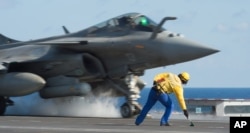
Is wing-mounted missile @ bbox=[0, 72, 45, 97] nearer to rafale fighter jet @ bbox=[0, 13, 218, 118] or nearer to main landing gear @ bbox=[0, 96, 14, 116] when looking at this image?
rafale fighter jet @ bbox=[0, 13, 218, 118]

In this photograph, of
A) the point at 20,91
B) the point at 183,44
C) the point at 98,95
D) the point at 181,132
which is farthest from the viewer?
the point at 98,95

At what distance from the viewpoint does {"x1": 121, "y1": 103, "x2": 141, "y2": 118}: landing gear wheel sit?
2481cm

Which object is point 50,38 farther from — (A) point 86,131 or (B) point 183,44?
(A) point 86,131

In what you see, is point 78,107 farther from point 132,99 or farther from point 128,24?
point 128,24

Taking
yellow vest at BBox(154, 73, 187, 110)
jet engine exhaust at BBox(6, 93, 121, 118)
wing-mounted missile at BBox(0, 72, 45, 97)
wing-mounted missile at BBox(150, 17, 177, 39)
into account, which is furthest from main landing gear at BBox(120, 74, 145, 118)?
yellow vest at BBox(154, 73, 187, 110)

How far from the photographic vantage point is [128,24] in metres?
24.9

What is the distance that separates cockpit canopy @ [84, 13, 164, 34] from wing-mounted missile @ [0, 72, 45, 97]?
2.92 meters

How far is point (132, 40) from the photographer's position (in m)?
24.5

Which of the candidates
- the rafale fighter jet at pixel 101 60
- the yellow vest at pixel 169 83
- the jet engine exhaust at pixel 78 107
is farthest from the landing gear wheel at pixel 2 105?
the yellow vest at pixel 169 83

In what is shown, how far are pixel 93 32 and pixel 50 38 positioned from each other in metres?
2.46

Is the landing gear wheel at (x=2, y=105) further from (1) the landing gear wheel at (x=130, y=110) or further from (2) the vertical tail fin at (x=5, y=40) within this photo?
(2) the vertical tail fin at (x=5, y=40)

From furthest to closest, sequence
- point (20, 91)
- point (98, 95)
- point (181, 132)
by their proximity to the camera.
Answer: point (98, 95) → point (20, 91) → point (181, 132)

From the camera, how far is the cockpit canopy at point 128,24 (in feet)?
80.4

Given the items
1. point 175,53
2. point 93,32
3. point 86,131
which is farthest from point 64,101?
point 86,131
